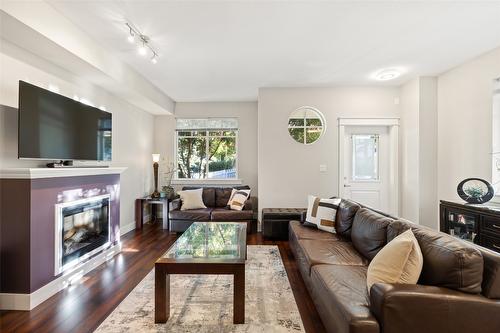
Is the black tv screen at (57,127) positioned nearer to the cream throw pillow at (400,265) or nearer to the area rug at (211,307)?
the area rug at (211,307)

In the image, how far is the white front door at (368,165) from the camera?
15.4ft

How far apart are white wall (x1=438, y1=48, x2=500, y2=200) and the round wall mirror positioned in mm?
1961

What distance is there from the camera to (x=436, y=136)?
13.4ft

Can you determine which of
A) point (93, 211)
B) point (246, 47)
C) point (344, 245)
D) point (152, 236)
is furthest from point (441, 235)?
point (152, 236)

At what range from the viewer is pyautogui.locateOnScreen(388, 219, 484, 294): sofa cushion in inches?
54.8

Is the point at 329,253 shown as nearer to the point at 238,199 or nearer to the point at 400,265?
the point at 400,265

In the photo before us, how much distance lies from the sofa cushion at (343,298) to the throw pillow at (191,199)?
3.07 metres

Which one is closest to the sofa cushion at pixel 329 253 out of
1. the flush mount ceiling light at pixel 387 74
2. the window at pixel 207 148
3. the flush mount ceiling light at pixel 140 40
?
the flush mount ceiling light at pixel 387 74

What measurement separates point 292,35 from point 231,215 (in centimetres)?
305

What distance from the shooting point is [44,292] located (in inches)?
91.0

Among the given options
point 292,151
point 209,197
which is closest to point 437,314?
point 292,151

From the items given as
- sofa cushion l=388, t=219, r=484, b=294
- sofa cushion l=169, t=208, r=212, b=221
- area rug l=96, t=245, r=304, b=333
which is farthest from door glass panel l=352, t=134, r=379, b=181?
sofa cushion l=388, t=219, r=484, b=294

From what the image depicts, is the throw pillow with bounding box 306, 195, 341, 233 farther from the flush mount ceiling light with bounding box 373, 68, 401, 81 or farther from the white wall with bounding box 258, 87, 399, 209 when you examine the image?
the flush mount ceiling light with bounding box 373, 68, 401, 81

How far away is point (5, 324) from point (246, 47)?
11.7 feet
